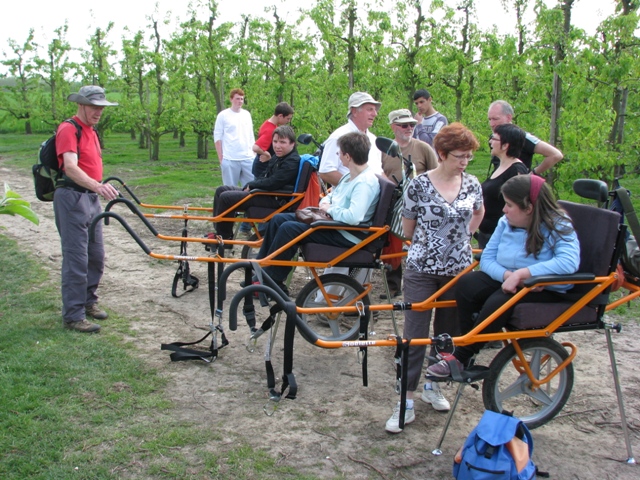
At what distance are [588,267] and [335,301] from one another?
7.89 feet

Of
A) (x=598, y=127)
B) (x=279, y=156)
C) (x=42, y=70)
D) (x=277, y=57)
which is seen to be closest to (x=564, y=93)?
(x=598, y=127)

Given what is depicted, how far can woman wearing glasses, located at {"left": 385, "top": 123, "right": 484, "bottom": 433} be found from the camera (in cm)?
380

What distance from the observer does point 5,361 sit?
15.1ft

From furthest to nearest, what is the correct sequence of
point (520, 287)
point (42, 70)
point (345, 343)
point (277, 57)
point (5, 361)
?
point (42, 70) → point (277, 57) → point (5, 361) → point (520, 287) → point (345, 343)

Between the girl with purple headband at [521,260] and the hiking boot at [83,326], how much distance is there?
10.3 feet

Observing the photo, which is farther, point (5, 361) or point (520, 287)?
point (5, 361)

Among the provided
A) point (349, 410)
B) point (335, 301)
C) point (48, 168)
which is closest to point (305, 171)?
point (335, 301)

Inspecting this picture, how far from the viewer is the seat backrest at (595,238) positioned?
344 cm

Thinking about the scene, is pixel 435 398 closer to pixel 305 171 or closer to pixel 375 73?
pixel 305 171

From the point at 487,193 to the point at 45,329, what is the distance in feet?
12.8

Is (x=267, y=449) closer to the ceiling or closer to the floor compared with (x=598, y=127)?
closer to the floor

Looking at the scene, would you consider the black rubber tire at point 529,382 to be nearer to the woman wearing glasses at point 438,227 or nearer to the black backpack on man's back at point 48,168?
the woman wearing glasses at point 438,227

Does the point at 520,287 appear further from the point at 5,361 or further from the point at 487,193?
the point at 5,361

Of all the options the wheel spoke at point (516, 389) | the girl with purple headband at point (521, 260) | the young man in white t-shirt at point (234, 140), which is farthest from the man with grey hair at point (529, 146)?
the young man in white t-shirt at point (234, 140)
